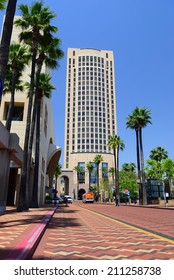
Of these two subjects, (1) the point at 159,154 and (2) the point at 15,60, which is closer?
(2) the point at 15,60

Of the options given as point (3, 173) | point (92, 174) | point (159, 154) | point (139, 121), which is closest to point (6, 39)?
point (3, 173)

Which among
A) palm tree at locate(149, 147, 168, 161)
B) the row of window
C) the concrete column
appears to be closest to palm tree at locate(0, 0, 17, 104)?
the concrete column

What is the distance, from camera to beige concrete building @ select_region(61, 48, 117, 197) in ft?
400

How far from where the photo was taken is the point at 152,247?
19.6ft

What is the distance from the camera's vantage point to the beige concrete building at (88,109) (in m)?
122

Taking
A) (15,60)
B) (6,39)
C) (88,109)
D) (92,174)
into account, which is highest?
(88,109)

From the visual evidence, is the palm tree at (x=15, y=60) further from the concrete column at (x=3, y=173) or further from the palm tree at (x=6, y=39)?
the palm tree at (x=6, y=39)

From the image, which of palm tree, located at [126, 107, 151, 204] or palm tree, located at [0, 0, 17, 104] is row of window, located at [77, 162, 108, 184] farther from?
palm tree, located at [0, 0, 17, 104]

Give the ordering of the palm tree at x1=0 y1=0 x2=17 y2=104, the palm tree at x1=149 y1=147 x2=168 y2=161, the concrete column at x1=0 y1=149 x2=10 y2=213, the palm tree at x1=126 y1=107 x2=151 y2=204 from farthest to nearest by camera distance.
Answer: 1. the palm tree at x1=149 y1=147 x2=168 y2=161
2. the palm tree at x1=126 y1=107 x2=151 y2=204
3. the concrete column at x1=0 y1=149 x2=10 y2=213
4. the palm tree at x1=0 y1=0 x2=17 y2=104

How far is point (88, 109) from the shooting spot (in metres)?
130

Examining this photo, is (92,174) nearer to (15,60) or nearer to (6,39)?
(15,60)

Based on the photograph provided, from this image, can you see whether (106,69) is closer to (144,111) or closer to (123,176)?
(123,176)
